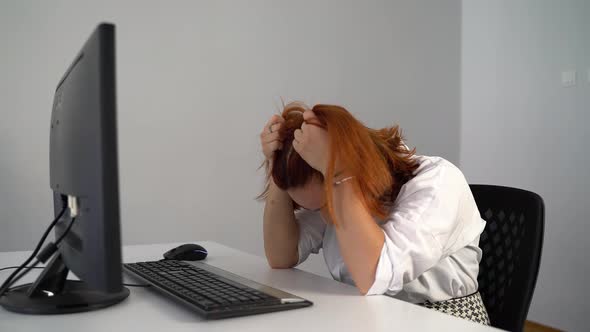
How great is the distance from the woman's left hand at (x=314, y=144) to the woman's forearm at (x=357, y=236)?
6 centimetres

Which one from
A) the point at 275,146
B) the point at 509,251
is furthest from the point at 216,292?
the point at 509,251

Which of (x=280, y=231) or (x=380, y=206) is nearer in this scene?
(x=380, y=206)

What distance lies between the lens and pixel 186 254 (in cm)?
128

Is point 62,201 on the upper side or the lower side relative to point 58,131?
lower

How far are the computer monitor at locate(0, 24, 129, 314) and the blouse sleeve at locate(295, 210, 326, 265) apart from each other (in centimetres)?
53

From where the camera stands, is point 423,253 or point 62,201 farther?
point 423,253

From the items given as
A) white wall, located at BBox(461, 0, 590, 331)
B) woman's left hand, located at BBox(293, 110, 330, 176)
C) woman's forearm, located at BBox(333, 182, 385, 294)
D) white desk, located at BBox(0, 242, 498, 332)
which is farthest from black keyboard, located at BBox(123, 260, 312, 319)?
white wall, located at BBox(461, 0, 590, 331)

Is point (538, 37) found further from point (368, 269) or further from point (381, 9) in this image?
point (368, 269)

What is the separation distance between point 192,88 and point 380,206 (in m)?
1.74

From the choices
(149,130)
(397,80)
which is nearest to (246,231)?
(149,130)

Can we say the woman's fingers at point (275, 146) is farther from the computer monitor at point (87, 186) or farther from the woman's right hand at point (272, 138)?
the computer monitor at point (87, 186)

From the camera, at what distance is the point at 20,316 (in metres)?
0.77

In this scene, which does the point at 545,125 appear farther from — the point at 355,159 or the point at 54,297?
the point at 54,297

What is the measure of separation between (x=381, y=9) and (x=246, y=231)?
5.12 ft
